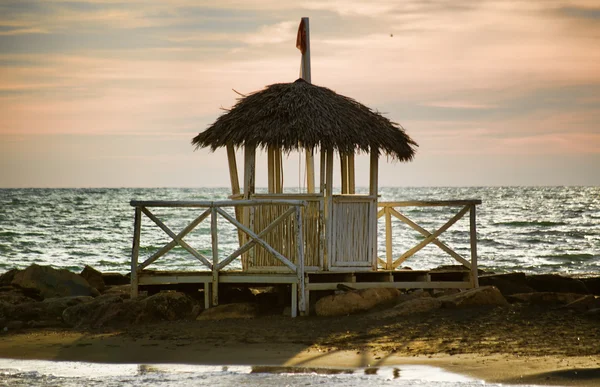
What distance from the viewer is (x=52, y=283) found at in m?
17.5

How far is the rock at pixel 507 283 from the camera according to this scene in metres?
17.6

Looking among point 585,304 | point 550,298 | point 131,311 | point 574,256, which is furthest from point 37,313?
A: point 574,256

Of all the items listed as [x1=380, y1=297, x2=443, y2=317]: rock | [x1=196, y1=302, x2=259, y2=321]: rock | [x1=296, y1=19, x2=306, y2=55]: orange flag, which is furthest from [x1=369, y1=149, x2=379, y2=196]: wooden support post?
[x1=196, y1=302, x2=259, y2=321]: rock

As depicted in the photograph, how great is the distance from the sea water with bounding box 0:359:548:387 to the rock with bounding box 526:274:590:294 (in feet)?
31.8

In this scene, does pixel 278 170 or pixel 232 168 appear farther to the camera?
pixel 232 168

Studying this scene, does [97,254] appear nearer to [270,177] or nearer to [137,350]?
[270,177]

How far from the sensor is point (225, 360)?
429 inches

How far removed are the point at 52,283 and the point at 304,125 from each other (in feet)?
20.1

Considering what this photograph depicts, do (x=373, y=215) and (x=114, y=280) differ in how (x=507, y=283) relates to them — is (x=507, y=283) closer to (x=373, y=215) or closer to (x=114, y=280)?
(x=373, y=215)

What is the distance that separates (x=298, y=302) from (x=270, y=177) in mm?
2196

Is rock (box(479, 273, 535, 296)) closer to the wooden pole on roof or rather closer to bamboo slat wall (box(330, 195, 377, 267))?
bamboo slat wall (box(330, 195, 377, 267))

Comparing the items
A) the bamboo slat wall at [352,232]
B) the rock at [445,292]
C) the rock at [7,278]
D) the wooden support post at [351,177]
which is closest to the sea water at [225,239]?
the rock at [7,278]

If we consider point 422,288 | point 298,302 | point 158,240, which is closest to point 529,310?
point 422,288

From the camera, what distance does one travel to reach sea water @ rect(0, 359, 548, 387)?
953 centimetres
